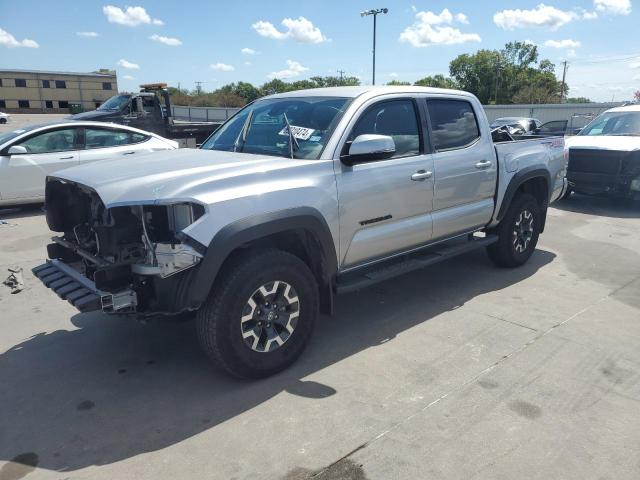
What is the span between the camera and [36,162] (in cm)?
860

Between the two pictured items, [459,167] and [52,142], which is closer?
[459,167]

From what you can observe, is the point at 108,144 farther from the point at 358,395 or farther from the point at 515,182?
the point at 358,395

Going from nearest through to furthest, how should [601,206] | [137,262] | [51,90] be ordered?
1. [137,262]
2. [601,206]
3. [51,90]

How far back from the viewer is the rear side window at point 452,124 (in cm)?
477

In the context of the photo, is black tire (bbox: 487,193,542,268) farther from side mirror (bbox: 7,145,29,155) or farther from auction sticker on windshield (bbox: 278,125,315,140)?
side mirror (bbox: 7,145,29,155)

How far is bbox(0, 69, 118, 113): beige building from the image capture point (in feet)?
238

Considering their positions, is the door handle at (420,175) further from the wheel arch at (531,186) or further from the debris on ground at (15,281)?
the debris on ground at (15,281)

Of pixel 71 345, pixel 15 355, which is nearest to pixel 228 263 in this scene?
pixel 71 345

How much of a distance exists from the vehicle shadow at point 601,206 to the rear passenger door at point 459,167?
17.9 feet

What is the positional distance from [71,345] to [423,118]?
3.57 meters

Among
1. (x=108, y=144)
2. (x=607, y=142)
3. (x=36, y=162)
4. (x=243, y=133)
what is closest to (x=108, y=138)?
(x=108, y=144)

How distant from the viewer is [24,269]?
6.06m

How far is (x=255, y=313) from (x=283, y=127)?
1.61m

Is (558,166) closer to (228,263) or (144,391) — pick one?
(228,263)
